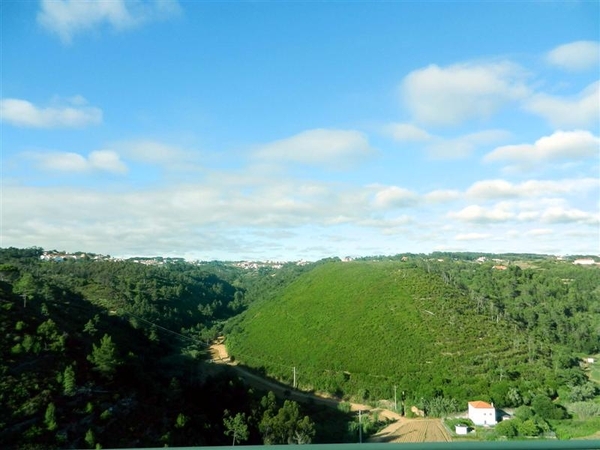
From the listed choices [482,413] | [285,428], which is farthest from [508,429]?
[285,428]

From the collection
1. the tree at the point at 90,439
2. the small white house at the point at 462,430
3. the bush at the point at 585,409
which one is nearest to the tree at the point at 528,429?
the small white house at the point at 462,430

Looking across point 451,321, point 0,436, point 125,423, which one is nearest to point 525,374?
point 451,321

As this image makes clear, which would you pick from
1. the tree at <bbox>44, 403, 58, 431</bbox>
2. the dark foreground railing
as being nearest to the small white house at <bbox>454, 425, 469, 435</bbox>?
the tree at <bbox>44, 403, 58, 431</bbox>

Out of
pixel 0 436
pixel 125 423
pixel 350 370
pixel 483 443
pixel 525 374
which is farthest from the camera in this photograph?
pixel 350 370

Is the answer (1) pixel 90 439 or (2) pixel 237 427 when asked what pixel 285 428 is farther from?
(1) pixel 90 439

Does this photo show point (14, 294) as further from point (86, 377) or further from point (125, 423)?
point (125, 423)

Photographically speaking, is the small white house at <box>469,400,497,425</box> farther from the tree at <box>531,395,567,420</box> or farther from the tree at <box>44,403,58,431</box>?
the tree at <box>44,403,58,431</box>
